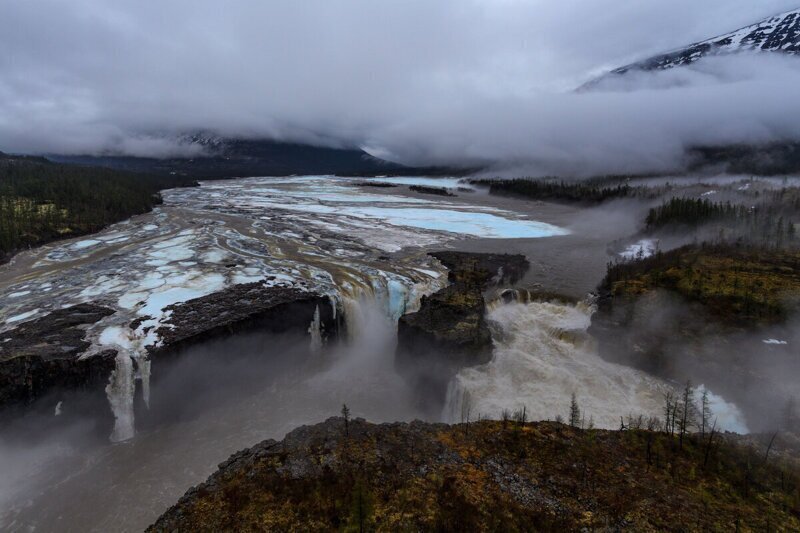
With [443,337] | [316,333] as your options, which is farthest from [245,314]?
[443,337]

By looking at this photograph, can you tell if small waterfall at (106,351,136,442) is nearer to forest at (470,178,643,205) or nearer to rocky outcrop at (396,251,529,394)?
rocky outcrop at (396,251,529,394)

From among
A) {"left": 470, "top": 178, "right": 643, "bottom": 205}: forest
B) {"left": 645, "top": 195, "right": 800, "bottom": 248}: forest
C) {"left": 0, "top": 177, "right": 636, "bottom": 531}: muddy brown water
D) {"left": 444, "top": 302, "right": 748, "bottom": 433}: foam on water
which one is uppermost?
{"left": 470, "top": 178, "right": 643, "bottom": 205}: forest

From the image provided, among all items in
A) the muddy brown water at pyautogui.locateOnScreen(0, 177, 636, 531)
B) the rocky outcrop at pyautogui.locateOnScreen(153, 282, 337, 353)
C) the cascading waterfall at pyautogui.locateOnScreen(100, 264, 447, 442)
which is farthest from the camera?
the rocky outcrop at pyautogui.locateOnScreen(153, 282, 337, 353)

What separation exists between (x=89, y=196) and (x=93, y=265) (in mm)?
32258

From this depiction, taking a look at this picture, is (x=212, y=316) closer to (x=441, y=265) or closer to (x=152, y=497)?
(x=152, y=497)

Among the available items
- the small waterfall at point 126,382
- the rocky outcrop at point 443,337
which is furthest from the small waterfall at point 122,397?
the rocky outcrop at point 443,337

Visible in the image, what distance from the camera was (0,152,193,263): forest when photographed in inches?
1337

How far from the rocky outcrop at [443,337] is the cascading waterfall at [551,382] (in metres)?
0.66

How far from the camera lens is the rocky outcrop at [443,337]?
18.2m

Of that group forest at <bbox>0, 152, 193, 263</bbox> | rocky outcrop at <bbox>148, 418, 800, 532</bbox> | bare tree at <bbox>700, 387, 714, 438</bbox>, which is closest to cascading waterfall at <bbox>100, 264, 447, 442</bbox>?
rocky outcrop at <bbox>148, 418, 800, 532</bbox>

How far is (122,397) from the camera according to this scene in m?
15.2

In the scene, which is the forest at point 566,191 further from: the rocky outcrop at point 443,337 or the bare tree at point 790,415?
the bare tree at point 790,415

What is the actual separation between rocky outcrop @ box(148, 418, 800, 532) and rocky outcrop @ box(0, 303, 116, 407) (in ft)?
29.5

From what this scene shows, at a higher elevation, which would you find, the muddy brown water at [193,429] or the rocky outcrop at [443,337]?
the rocky outcrop at [443,337]
